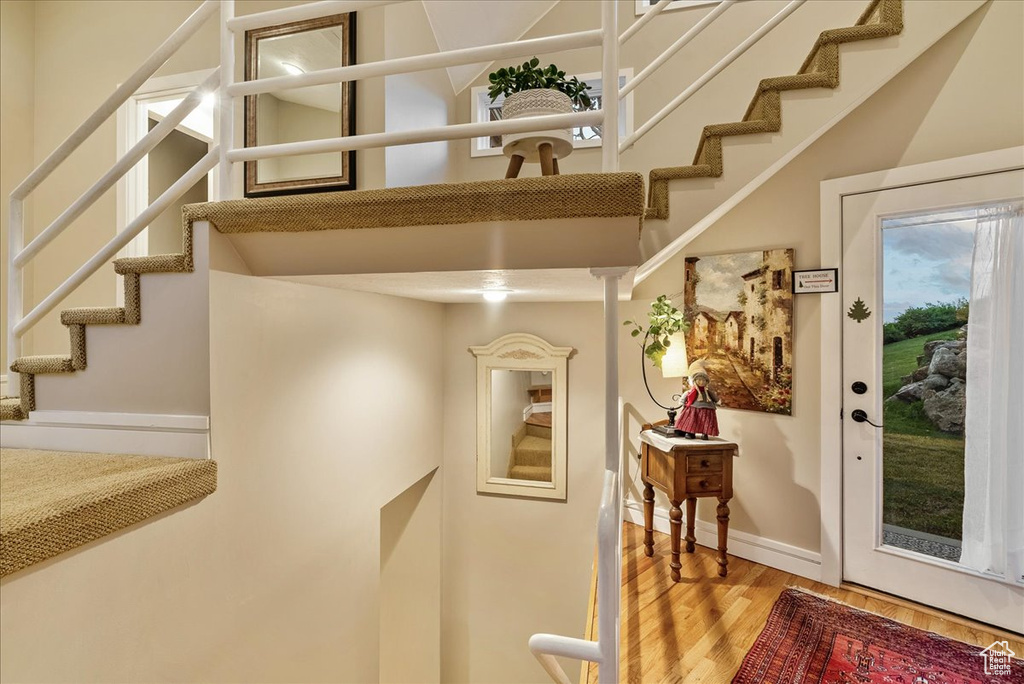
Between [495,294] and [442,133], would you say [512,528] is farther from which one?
[442,133]

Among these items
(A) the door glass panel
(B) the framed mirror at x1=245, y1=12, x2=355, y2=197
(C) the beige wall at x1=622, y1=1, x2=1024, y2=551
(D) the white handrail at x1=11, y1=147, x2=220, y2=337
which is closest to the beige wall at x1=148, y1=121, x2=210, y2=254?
(B) the framed mirror at x1=245, y1=12, x2=355, y2=197

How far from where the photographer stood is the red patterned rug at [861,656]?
1740mm

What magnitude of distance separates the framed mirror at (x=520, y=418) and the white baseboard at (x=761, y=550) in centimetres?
84

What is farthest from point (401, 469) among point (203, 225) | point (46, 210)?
point (46, 210)

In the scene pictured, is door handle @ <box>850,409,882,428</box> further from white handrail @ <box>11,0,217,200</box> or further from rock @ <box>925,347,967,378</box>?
white handrail @ <box>11,0,217,200</box>

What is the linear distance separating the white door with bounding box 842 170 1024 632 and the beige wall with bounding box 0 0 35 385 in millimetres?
4680

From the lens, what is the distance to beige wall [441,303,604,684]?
11.0 ft

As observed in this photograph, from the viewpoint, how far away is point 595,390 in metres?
3.31

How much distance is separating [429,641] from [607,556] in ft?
9.98

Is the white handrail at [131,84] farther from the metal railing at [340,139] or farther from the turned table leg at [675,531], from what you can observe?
the turned table leg at [675,531]

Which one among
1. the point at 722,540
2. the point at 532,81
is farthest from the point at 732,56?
the point at 722,540

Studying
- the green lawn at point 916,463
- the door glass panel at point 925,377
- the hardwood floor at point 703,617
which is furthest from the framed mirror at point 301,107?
the green lawn at point 916,463

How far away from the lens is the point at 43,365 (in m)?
1.56

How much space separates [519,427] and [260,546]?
6.87 ft
